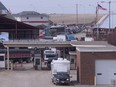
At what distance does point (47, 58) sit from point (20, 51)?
3.93 meters

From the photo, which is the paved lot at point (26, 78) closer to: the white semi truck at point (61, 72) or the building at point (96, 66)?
the white semi truck at point (61, 72)

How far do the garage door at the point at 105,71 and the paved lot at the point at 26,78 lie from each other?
294 cm

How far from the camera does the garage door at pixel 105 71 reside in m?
48.4

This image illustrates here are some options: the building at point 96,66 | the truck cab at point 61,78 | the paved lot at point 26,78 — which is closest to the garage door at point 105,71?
the building at point 96,66

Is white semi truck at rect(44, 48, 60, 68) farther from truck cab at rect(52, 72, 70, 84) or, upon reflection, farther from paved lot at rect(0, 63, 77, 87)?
truck cab at rect(52, 72, 70, 84)

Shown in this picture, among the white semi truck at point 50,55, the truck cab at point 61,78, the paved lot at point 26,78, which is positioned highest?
the white semi truck at point 50,55

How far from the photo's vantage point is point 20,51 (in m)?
71.6

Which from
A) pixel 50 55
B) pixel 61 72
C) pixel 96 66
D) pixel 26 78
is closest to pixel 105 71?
pixel 96 66

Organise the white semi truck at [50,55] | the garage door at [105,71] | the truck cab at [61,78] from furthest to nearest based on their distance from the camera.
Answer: the white semi truck at [50,55] < the garage door at [105,71] < the truck cab at [61,78]

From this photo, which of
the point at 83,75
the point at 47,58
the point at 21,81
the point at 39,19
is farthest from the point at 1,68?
the point at 39,19

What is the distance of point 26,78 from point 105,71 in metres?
9.50

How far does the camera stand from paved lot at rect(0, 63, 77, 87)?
48281mm

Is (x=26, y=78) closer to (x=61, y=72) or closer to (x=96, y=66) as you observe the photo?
(x=61, y=72)

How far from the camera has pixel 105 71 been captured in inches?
1908
